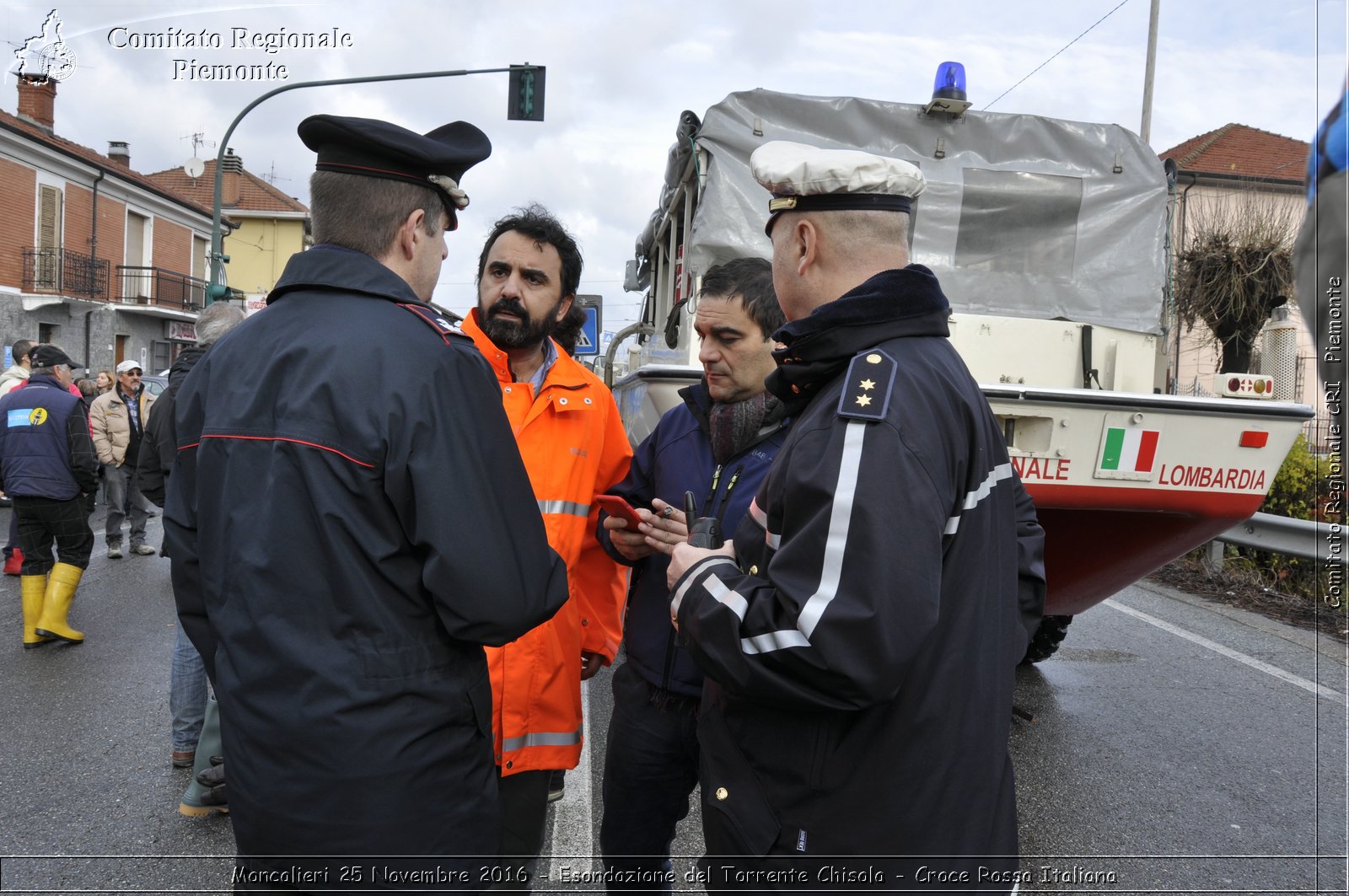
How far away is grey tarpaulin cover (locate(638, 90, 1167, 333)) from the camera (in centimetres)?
534

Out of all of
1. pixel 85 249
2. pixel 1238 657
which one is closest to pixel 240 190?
pixel 85 249

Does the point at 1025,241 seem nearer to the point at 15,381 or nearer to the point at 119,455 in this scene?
the point at 119,455

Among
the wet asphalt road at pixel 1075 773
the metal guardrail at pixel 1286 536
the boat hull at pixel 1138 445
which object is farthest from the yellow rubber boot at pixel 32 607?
the metal guardrail at pixel 1286 536

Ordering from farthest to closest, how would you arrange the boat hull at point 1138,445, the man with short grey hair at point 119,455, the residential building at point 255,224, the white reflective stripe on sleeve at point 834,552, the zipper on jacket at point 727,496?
the residential building at point 255,224 < the man with short grey hair at point 119,455 < the boat hull at point 1138,445 < the zipper on jacket at point 727,496 < the white reflective stripe on sleeve at point 834,552

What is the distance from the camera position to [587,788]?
409 cm

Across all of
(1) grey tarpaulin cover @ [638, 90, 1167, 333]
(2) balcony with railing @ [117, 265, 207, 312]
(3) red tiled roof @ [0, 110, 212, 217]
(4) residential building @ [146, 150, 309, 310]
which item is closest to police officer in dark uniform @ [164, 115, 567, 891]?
(1) grey tarpaulin cover @ [638, 90, 1167, 333]

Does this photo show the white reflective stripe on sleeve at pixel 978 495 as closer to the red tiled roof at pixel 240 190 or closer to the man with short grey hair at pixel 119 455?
the man with short grey hair at pixel 119 455

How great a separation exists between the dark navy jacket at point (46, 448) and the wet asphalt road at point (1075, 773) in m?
1.02

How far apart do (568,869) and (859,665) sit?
2.40 meters

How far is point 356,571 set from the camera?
1549mm

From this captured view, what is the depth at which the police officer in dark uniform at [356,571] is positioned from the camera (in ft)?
5.08

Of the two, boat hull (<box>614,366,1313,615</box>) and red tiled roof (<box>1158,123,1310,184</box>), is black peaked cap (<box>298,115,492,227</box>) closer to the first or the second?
boat hull (<box>614,366,1313,615</box>)

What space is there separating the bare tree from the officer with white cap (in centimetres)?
833

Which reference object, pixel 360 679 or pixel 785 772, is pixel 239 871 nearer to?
pixel 360 679
